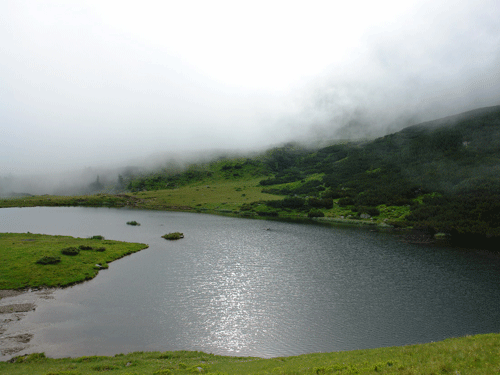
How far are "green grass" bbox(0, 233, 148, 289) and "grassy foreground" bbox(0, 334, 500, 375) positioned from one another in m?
24.3

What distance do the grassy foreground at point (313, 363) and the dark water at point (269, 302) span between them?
304 centimetres

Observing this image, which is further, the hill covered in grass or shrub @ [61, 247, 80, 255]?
the hill covered in grass

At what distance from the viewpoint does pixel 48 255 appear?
51750 mm

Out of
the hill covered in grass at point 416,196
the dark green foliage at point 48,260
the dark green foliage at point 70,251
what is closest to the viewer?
the dark green foliage at point 48,260

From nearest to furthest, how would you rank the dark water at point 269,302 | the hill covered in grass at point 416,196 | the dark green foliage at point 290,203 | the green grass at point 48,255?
the dark water at point 269,302, the green grass at point 48,255, the hill covered in grass at point 416,196, the dark green foliage at point 290,203

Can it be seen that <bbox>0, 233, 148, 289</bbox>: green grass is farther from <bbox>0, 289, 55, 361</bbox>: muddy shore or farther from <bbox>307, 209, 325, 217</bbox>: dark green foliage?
<bbox>307, 209, 325, 217</bbox>: dark green foliage

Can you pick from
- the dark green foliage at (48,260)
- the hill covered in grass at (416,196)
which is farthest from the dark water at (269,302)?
the hill covered in grass at (416,196)

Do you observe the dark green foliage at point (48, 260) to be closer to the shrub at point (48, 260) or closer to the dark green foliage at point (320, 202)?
the shrub at point (48, 260)

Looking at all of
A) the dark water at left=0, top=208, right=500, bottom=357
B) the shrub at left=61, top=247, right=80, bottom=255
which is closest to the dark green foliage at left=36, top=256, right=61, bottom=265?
the shrub at left=61, top=247, right=80, bottom=255

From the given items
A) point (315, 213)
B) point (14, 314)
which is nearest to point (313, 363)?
point (14, 314)

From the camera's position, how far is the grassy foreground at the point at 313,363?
15.8 metres

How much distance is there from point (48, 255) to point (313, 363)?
2179 inches

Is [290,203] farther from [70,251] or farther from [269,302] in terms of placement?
[70,251]

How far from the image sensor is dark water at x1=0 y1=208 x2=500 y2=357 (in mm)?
30109
